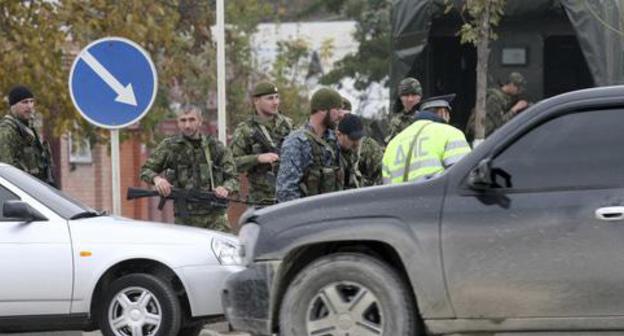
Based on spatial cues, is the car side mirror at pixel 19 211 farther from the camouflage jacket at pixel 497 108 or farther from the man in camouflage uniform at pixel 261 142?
the camouflage jacket at pixel 497 108

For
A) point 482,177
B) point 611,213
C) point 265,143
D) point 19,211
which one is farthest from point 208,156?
point 611,213

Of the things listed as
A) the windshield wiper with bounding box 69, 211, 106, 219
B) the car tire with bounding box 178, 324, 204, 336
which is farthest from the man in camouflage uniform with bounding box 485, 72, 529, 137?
the windshield wiper with bounding box 69, 211, 106, 219

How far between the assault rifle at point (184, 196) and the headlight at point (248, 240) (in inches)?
120

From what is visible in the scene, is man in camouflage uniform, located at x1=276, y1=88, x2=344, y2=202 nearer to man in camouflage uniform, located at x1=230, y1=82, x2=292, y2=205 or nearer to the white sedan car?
the white sedan car

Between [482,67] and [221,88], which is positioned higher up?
[482,67]

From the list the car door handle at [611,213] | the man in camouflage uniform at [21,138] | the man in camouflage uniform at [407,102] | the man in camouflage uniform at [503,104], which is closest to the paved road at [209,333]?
the man in camouflage uniform at [21,138]

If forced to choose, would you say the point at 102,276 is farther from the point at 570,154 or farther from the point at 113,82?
the point at 570,154

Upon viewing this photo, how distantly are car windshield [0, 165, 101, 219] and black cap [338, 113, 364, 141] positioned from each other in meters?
1.95

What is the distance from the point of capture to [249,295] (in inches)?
342

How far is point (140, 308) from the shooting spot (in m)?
10.3

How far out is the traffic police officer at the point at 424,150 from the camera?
9.95 m

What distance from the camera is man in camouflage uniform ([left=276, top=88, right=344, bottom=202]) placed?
10641 millimetres

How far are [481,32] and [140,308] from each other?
16.6 feet

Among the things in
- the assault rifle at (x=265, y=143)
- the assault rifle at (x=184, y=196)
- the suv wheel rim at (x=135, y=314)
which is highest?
the assault rifle at (x=265, y=143)
